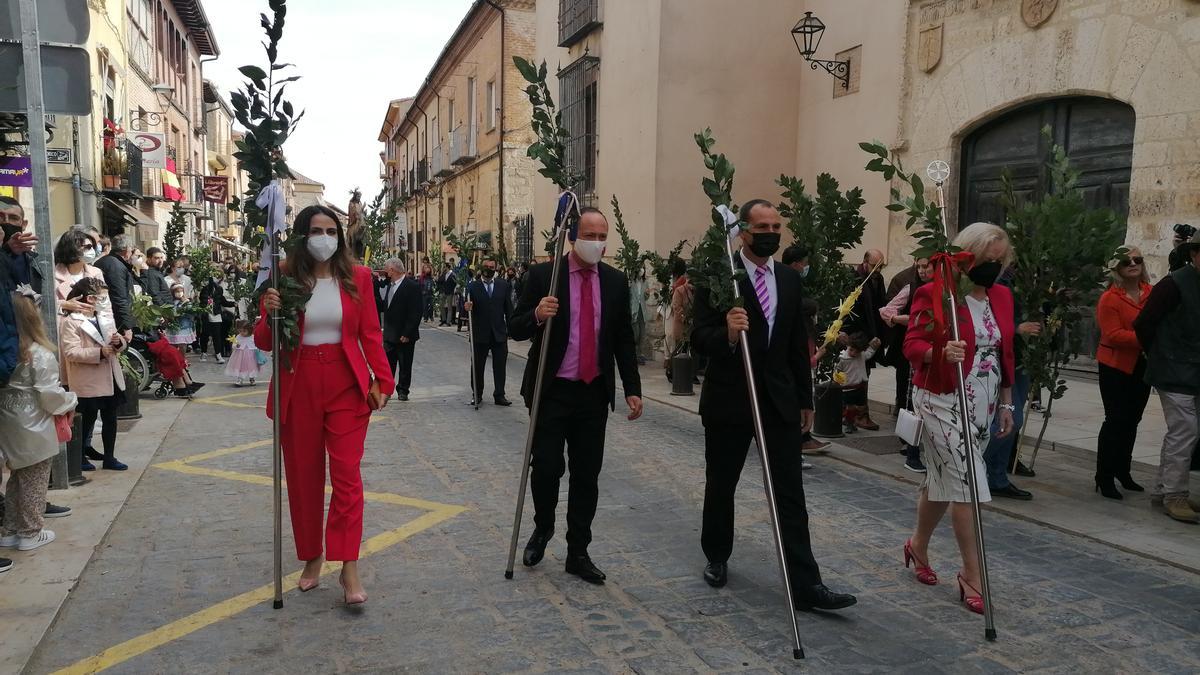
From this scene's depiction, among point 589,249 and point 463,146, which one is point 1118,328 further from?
point 463,146

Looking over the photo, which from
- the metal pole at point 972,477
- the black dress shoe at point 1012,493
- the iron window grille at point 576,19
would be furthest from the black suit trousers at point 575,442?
the iron window grille at point 576,19

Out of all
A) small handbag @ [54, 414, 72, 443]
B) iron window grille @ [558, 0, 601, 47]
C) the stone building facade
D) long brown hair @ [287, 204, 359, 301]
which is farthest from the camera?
the stone building facade

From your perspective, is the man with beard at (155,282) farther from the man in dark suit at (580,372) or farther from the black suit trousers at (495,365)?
the man in dark suit at (580,372)

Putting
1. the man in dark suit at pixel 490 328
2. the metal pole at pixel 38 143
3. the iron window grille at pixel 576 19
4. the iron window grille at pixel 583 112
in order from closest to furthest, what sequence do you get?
the metal pole at pixel 38 143 < the man in dark suit at pixel 490 328 < the iron window grille at pixel 576 19 < the iron window grille at pixel 583 112

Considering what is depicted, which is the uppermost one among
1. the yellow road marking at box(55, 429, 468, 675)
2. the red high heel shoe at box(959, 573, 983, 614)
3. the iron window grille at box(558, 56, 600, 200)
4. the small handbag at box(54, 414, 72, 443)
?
the iron window grille at box(558, 56, 600, 200)

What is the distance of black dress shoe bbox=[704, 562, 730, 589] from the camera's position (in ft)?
14.6

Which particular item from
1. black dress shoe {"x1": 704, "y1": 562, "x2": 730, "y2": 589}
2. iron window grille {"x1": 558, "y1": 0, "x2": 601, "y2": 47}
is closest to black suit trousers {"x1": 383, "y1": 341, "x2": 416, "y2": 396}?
black dress shoe {"x1": 704, "y1": 562, "x2": 730, "y2": 589}

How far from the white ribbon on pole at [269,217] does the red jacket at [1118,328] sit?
5622mm

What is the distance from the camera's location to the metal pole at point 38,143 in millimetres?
5680

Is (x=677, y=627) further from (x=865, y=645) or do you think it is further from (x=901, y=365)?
(x=901, y=365)

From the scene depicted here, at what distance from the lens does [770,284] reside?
13.9ft

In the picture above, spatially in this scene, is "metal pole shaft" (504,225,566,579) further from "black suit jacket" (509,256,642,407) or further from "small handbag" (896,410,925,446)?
"small handbag" (896,410,925,446)

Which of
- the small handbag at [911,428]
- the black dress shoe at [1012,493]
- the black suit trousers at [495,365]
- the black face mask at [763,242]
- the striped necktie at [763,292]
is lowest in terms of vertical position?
the black dress shoe at [1012,493]

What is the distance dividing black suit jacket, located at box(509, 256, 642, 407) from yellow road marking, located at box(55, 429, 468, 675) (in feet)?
4.59
